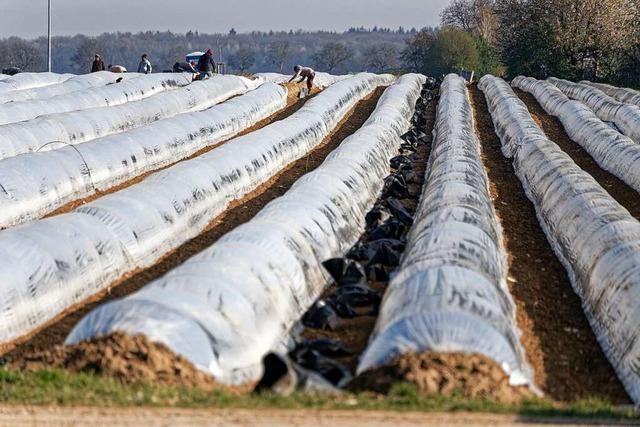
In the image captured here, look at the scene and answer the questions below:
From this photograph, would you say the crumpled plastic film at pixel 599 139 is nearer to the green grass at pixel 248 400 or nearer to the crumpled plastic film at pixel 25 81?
the green grass at pixel 248 400

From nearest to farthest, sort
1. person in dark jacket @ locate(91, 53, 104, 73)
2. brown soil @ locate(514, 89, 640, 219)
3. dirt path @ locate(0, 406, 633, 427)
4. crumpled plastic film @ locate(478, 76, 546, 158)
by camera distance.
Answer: dirt path @ locate(0, 406, 633, 427)
brown soil @ locate(514, 89, 640, 219)
crumpled plastic film @ locate(478, 76, 546, 158)
person in dark jacket @ locate(91, 53, 104, 73)

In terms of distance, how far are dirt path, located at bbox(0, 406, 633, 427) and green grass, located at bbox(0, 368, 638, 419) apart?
91 mm

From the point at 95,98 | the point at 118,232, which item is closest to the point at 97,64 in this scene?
the point at 95,98

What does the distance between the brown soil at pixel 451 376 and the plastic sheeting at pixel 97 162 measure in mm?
8943

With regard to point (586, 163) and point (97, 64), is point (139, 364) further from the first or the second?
point (97, 64)

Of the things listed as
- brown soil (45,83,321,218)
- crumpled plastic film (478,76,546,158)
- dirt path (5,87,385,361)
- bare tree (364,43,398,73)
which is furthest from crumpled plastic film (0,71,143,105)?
bare tree (364,43,398,73)

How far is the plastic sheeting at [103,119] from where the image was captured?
21141 mm

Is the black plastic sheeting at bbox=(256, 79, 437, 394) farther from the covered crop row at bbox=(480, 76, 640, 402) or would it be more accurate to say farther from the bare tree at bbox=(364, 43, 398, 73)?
the bare tree at bbox=(364, 43, 398, 73)

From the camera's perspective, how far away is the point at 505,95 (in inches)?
1417

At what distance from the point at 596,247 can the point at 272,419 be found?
6429 millimetres

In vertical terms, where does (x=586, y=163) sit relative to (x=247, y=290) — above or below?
below

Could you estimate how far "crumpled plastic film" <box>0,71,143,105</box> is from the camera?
31711 millimetres

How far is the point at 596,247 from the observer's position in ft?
42.6

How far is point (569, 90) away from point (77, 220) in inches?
1275
